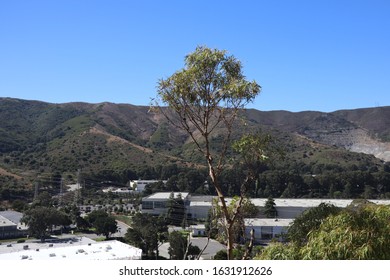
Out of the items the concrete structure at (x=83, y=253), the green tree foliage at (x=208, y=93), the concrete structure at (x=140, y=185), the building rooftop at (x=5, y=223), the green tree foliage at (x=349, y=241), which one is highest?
the green tree foliage at (x=208, y=93)

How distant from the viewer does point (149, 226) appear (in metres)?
25.8

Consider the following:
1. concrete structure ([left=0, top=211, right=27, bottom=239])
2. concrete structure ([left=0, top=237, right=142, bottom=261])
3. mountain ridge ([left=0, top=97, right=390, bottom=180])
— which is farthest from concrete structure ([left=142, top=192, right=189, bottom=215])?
concrete structure ([left=0, top=237, right=142, bottom=261])

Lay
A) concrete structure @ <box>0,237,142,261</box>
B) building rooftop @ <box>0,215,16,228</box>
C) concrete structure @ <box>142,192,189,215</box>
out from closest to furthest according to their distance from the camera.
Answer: concrete structure @ <box>0,237,142,261</box>, building rooftop @ <box>0,215,16,228</box>, concrete structure @ <box>142,192,189,215</box>

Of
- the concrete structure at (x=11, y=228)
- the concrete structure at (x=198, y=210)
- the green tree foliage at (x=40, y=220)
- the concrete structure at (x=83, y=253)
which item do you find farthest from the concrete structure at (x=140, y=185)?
the concrete structure at (x=83, y=253)

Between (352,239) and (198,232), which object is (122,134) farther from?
(352,239)

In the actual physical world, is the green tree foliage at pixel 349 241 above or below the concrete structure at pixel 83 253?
above

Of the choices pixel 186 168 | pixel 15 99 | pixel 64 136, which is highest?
pixel 15 99

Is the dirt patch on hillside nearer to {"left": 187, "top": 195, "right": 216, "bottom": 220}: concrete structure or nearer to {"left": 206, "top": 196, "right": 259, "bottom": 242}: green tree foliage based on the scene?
{"left": 187, "top": 195, "right": 216, "bottom": 220}: concrete structure

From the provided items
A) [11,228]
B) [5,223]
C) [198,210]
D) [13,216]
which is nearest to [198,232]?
[198,210]

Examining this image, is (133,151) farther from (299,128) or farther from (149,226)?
(299,128)

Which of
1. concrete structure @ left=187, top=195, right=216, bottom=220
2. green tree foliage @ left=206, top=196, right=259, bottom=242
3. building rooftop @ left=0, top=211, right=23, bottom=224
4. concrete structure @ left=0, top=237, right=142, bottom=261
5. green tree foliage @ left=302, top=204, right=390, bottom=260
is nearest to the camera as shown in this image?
green tree foliage @ left=302, top=204, right=390, bottom=260

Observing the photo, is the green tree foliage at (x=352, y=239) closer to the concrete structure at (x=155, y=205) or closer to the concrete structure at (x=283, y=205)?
the concrete structure at (x=283, y=205)

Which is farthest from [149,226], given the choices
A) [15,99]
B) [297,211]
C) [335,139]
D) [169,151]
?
[15,99]

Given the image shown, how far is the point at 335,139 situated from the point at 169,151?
5052cm
